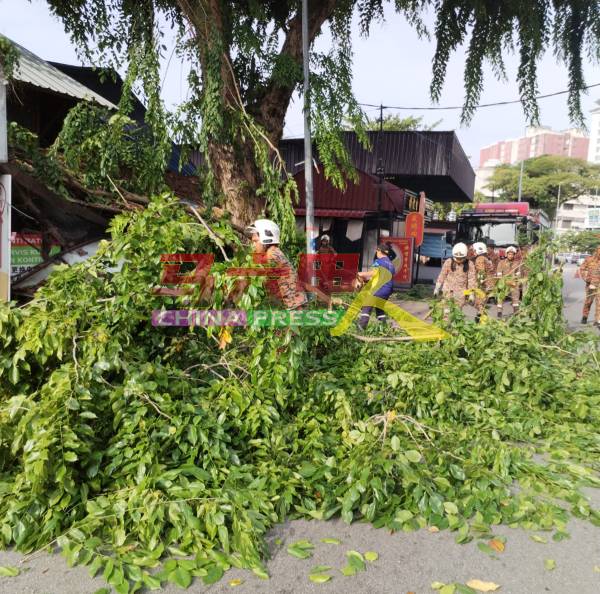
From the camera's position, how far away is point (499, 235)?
679 inches

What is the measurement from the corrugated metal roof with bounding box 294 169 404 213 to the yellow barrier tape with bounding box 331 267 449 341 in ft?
26.1

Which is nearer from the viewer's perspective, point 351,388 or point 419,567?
point 419,567

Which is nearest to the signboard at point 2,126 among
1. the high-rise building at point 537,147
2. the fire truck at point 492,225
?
the fire truck at point 492,225

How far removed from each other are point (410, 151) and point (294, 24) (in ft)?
37.9

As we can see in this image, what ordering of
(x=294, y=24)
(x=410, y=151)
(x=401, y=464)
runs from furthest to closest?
(x=410, y=151) → (x=294, y=24) → (x=401, y=464)

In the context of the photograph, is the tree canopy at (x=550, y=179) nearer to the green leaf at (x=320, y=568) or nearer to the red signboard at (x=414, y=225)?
the red signboard at (x=414, y=225)

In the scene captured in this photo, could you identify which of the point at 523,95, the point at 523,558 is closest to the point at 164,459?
the point at 523,558

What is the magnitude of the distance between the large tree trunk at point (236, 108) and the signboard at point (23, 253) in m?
2.94

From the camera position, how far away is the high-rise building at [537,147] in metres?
136

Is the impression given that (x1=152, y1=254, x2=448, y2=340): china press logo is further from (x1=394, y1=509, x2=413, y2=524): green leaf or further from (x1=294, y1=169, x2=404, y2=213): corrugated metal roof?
(x1=294, y1=169, x2=404, y2=213): corrugated metal roof

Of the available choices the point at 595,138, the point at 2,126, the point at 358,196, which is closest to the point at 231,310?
the point at 2,126

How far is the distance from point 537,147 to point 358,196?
154 m

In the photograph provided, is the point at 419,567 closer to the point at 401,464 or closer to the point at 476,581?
the point at 476,581

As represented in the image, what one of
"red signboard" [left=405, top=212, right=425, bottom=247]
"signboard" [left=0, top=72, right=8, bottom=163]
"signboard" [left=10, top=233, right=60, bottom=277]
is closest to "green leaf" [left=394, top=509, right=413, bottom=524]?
"signboard" [left=0, top=72, right=8, bottom=163]
